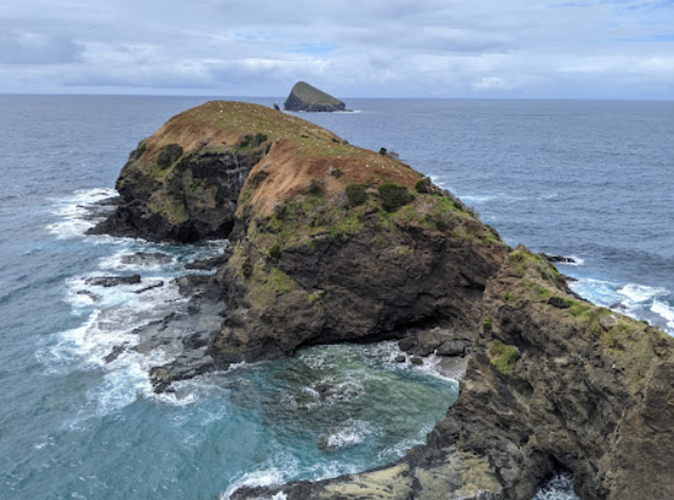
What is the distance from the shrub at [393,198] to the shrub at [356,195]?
1907 mm

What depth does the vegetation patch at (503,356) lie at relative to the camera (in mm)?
37188

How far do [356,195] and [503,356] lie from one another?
26.6m

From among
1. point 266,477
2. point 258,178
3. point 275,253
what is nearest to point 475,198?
point 258,178

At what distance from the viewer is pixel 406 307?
56.6 metres

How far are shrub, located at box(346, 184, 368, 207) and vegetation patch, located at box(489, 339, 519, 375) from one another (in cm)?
2457

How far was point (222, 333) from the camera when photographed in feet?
180

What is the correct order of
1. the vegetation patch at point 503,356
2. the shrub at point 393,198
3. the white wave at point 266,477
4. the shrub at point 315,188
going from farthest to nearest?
the shrub at point 315,188 → the shrub at point 393,198 → the vegetation patch at point 503,356 → the white wave at point 266,477

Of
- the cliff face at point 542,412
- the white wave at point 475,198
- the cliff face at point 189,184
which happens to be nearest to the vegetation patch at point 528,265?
the cliff face at point 542,412

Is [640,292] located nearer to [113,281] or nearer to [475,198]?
[475,198]

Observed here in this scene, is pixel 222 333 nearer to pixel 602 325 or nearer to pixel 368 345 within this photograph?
pixel 368 345

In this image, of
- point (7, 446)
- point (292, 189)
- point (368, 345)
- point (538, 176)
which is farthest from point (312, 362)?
point (538, 176)

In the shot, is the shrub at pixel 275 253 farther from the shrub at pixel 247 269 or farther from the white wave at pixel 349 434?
the white wave at pixel 349 434

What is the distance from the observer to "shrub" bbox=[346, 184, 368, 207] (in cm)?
5906

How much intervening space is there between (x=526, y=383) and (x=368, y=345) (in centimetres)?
2159
